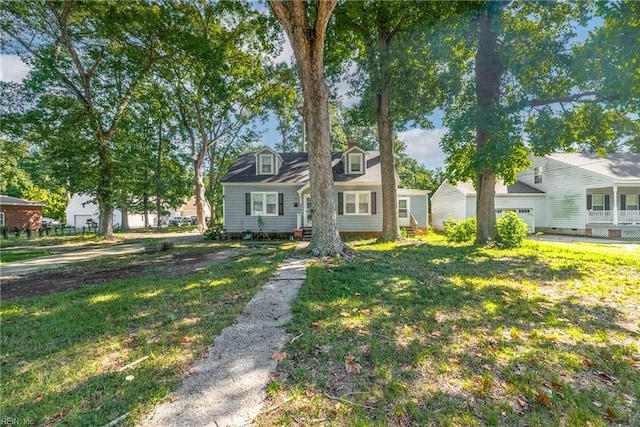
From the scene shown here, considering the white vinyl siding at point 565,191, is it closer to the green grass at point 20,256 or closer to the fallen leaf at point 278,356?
the fallen leaf at point 278,356

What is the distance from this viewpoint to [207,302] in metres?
4.77

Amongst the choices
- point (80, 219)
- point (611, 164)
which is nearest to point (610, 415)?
point (611, 164)

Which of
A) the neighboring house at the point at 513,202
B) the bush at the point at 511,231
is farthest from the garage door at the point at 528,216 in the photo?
the bush at the point at 511,231

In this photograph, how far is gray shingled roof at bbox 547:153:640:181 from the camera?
16766 millimetres

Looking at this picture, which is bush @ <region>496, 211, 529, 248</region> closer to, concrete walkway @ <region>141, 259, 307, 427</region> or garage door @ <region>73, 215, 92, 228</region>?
concrete walkway @ <region>141, 259, 307, 427</region>

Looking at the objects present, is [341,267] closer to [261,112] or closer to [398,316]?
[398,316]

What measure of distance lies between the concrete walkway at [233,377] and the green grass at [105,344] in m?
0.15

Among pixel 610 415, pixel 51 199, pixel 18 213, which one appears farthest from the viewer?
pixel 51 199

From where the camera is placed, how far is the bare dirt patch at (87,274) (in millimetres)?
6254

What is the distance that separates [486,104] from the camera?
10.9 m

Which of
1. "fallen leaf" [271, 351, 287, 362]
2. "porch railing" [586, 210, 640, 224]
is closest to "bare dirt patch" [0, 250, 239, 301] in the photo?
"fallen leaf" [271, 351, 287, 362]

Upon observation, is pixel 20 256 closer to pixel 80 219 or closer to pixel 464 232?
pixel 464 232

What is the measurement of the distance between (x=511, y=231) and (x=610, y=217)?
11.4 meters

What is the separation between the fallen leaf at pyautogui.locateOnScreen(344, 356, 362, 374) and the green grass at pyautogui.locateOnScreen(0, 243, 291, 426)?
1.53 m
